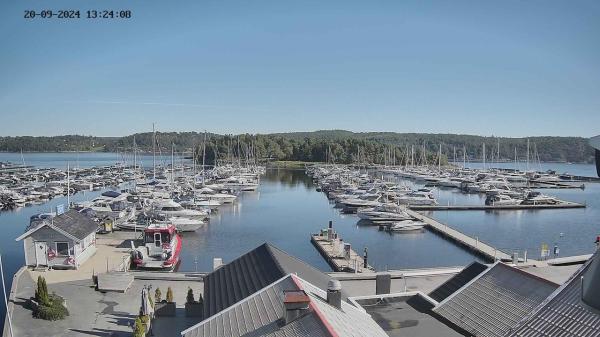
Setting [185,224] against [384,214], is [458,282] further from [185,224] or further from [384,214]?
[384,214]

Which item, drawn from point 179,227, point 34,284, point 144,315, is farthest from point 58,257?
point 179,227

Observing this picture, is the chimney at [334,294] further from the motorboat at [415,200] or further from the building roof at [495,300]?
the motorboat at [415,200]

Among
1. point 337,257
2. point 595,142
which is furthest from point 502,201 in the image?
point 595,142

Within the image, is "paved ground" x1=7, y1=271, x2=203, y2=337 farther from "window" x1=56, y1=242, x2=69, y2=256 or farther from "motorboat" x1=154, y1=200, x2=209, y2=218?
"motorboat" x1=154, y1=200, x2=209, y2=218

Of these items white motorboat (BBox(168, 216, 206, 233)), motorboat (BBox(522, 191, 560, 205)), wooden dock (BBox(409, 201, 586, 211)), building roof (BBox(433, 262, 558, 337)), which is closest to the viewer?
building roof (BBox(433, 262, 558, 337))

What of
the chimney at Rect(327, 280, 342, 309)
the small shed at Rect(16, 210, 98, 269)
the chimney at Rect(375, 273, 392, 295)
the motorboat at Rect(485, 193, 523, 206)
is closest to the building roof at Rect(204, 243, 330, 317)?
the chimney at Rect(327, 280, 342, 309)

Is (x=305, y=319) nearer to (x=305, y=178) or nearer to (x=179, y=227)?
(x=179, y=227)
